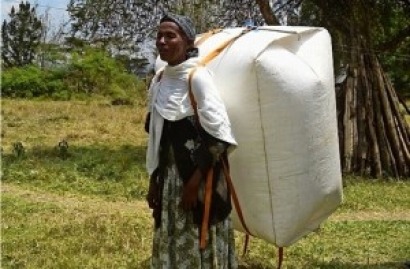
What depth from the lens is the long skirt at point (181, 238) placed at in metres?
3.27

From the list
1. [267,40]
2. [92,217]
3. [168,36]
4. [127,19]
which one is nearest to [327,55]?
[267,40]

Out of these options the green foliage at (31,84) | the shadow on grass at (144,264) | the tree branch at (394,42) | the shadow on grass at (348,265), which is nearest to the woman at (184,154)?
the shadow on grass at (144,264)

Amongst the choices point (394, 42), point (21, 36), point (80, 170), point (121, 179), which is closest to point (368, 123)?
point (394, 42)

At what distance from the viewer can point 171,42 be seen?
3.13 metres

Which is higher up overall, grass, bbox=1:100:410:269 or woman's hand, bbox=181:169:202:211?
woman's hand, bbox=181:169:202:211

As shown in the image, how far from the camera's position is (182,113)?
3141mm

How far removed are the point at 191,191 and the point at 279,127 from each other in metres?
0.57

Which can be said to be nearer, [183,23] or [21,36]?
[183,23]

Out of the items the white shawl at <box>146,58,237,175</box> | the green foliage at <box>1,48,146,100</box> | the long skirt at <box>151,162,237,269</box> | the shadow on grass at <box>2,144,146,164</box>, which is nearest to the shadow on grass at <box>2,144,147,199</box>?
the shadow on grass at <box>2,144,146,164</box>

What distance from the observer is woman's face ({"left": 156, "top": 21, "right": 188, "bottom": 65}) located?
313 centimetres

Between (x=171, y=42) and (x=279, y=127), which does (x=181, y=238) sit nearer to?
(x=279, y=127)

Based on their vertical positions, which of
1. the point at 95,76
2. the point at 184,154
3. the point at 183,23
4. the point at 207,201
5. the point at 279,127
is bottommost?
the point at 95,76

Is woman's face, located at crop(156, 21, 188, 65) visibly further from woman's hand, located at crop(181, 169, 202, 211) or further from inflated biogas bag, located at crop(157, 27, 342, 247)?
woman's hand, located at crop(181, 169, 202, 211)

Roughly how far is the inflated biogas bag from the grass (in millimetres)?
1086
